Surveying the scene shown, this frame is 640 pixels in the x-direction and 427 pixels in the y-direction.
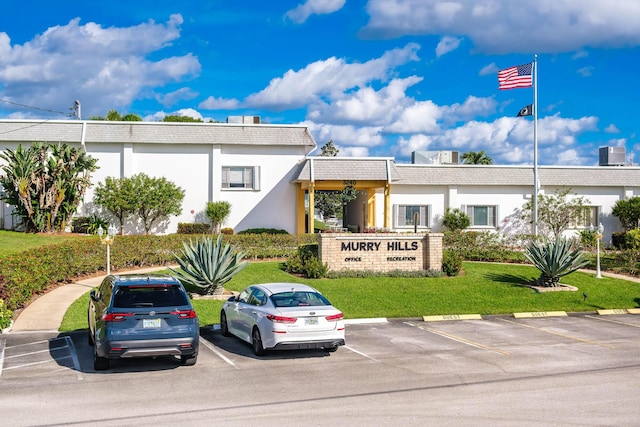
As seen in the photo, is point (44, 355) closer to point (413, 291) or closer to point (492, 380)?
point (492, 380)

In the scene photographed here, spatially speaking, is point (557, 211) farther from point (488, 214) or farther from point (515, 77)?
point (515, 77)

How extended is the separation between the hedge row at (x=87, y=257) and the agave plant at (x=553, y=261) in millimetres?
9848

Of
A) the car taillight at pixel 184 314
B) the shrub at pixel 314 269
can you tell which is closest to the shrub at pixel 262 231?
the shrub at pixel 314 269

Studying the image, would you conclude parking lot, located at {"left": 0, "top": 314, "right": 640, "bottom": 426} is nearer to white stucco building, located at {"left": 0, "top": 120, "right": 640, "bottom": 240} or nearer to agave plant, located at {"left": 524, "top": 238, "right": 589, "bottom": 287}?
agave plant, located at {"left": 524, "top": 238, "right": 589, "bottom": 287}

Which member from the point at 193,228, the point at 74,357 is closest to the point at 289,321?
the point at 74,357

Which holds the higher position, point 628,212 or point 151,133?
point 151,133

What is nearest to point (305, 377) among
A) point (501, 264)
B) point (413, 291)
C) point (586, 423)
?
point (586, 423)

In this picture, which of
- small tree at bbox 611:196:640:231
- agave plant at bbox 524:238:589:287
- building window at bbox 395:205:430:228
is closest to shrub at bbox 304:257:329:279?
agave plant at bbox 524:238:589:287

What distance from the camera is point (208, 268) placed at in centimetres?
1961

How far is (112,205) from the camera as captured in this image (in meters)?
33.2

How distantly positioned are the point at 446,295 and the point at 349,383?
10785mm

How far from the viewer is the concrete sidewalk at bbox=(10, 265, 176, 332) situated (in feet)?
53.2

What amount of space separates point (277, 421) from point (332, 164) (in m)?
26.1

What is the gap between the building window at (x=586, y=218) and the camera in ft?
125
